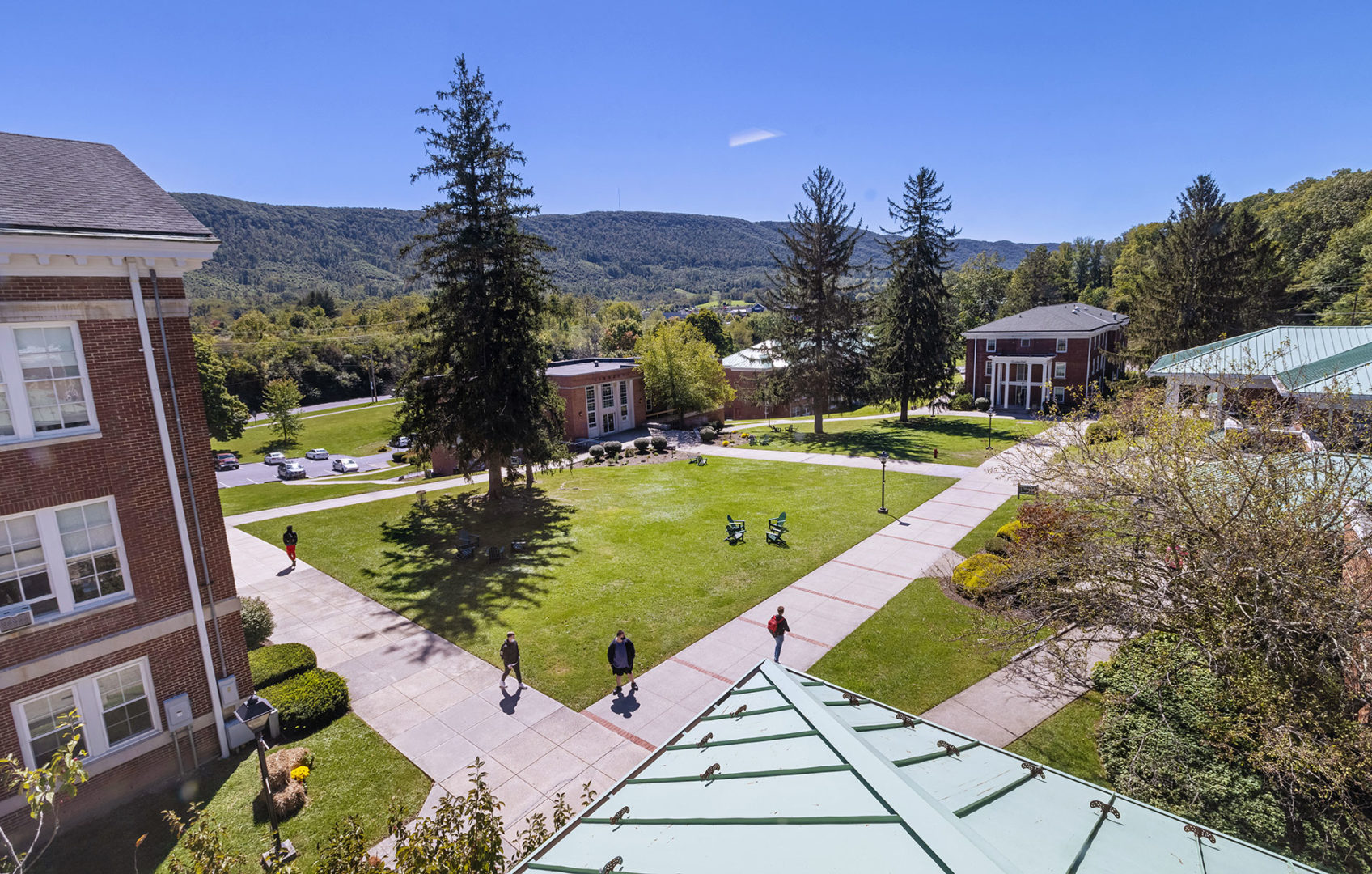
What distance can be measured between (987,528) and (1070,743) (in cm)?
1218

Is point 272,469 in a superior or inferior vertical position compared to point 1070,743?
inferior

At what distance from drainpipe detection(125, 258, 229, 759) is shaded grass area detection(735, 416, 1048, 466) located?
30.8 metres

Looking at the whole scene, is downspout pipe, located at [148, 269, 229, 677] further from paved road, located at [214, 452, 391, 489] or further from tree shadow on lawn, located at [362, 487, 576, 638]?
paved road, located at [214, 452, 391, 489]

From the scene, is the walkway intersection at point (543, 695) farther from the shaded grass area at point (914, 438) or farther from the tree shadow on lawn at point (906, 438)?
the tree shadow on lawn at point (906, 438)

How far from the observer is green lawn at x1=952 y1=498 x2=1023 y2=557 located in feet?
66.7

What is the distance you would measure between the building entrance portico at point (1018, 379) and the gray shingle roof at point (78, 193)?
54231mm

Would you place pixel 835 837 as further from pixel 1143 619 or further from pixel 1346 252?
pixel 1346 252

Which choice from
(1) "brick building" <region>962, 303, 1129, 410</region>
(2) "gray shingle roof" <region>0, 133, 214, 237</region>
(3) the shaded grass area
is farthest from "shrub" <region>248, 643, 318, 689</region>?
(1) "brick building" <region>962, 303, 1129, 410</region>

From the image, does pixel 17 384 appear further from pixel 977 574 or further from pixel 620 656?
pixel 977 574

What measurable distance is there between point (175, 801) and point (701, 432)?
34.7 m

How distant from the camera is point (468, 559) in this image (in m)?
21.4

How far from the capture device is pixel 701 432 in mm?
42969

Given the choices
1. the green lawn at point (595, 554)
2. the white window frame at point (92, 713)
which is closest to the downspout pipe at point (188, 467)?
the white window frame at point (92, 713)

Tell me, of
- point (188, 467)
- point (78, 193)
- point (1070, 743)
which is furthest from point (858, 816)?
point (78, 193)
